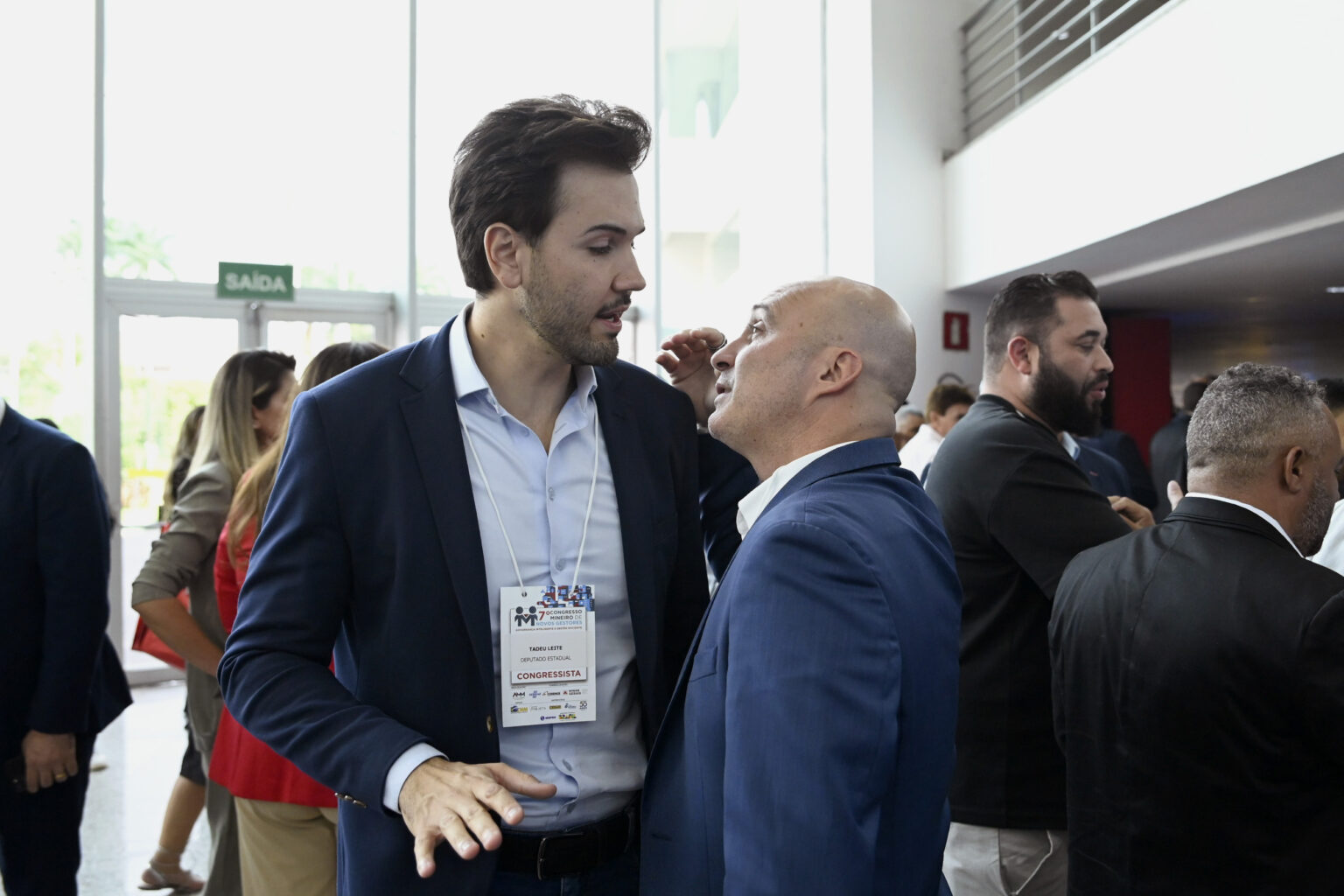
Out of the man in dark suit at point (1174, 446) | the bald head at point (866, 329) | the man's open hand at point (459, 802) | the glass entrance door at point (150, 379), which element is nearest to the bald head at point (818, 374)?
the bald head at point (866, 329)

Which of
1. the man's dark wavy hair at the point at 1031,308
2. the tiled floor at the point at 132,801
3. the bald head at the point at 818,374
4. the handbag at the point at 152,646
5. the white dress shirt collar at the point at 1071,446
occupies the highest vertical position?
the man's dark wavy hair at the point at 1031,308

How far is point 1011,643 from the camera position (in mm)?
2152

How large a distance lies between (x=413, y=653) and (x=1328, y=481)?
5.18 ft

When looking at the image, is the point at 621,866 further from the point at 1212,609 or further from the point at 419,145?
the point at 419,145

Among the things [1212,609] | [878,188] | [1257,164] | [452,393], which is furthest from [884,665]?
[878,188]

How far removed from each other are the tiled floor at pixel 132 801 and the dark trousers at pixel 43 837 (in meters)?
1.35

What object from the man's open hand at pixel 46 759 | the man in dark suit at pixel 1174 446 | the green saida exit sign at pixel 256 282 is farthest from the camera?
the green saida exit sign at pixel 256 282

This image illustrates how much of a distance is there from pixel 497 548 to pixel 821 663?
551 millimetres

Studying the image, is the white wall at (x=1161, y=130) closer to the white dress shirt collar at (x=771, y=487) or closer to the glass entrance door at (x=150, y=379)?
the white dress shirt collar at (x=771, y=487)

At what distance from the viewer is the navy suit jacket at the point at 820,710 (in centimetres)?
100

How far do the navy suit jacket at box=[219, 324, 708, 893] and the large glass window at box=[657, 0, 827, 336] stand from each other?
23.7 feet

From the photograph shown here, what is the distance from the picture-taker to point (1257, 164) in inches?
173

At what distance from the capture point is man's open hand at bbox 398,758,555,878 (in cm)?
103

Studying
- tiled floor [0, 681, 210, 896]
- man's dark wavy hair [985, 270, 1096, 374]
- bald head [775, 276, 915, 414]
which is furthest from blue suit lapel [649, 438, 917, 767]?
tiled floor [0, 681, 210, 896]
